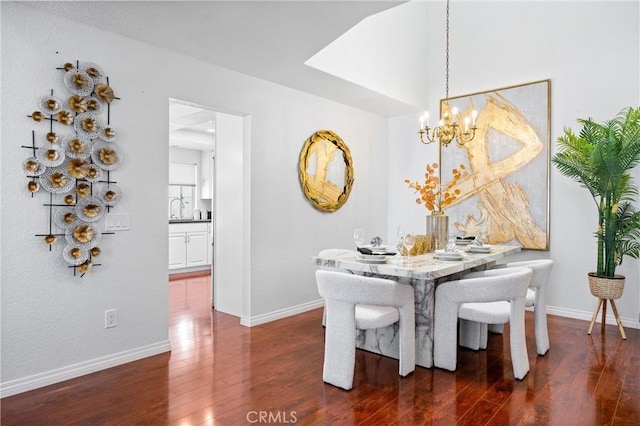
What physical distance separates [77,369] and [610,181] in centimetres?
460

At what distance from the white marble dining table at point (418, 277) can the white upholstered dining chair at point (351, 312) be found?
0.16 m

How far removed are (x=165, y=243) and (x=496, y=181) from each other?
12.4ft

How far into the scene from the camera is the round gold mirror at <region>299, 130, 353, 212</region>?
4613 millimetres

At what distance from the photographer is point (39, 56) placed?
2.69m

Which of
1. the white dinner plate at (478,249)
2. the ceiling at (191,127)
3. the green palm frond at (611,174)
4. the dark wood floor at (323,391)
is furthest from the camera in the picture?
the ceiling at (191,127)

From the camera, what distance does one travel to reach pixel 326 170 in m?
4.85

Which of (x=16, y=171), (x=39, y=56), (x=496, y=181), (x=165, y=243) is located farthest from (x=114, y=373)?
(x=496, y=181)

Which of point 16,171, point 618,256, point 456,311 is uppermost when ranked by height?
point 16,171

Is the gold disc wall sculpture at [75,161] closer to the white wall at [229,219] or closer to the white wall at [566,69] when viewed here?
the white wall at [229,219]

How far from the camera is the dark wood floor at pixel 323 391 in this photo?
228 cm

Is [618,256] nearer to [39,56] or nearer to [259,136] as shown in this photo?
[259,136]

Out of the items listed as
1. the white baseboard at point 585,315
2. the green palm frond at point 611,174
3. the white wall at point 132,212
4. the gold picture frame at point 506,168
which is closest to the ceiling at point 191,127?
the white wall at point 132,212

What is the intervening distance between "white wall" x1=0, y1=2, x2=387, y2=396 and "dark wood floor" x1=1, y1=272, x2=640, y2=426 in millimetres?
311

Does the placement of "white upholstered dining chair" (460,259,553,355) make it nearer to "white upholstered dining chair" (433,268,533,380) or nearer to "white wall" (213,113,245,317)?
"white upholstered dining chair" (433,268,533,380)
